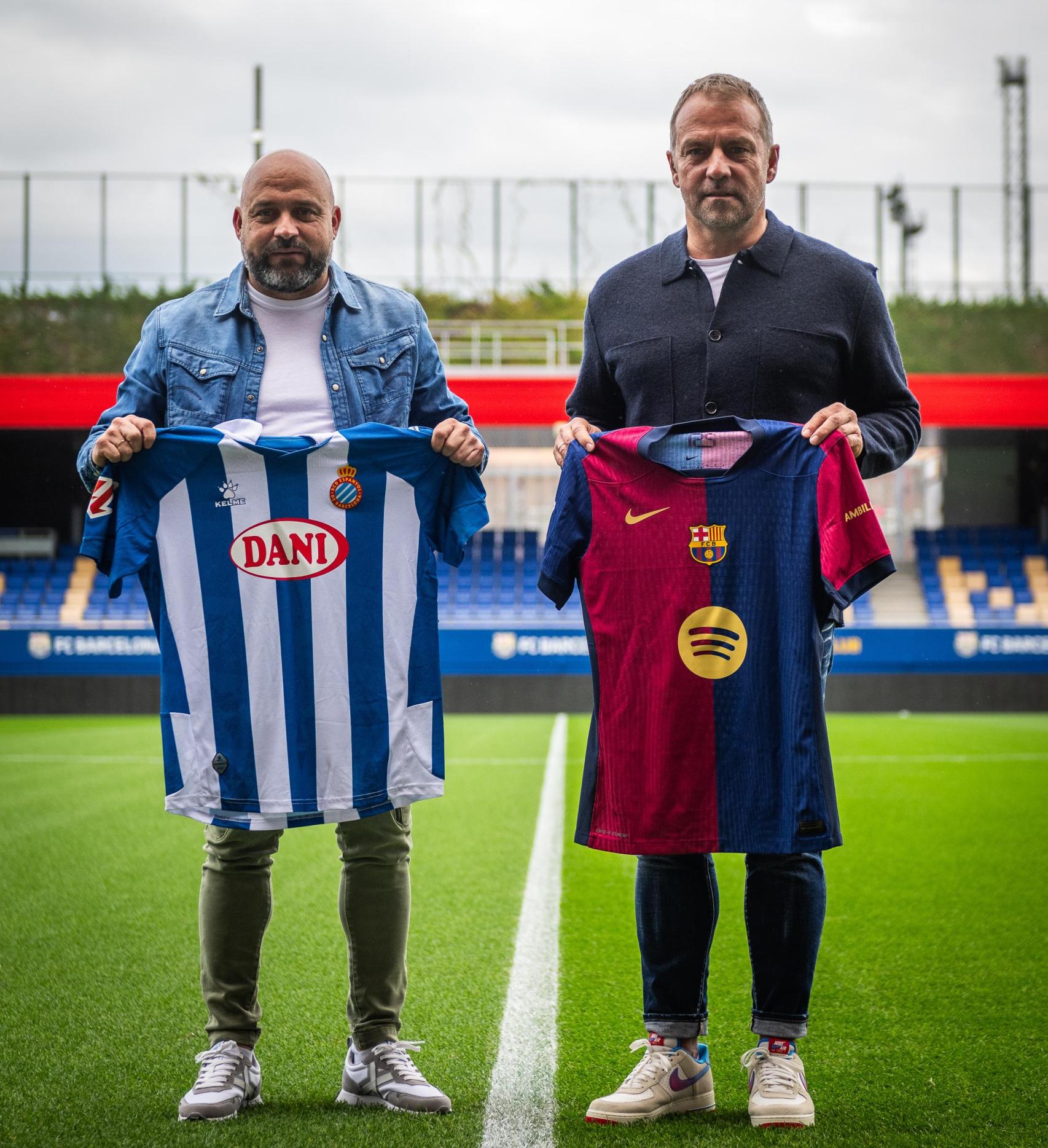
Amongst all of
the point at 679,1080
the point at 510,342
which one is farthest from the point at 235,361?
the point at 510,342

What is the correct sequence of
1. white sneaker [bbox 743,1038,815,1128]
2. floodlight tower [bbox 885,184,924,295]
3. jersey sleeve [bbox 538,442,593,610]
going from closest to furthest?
white sneaker [bbox 743,1038,815,1128]
jersey sleeve [bbox 538,442,593,610]
floodlight tower [bbox 885,184,924,295]

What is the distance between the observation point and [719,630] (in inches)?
74.7

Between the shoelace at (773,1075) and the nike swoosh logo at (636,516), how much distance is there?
0.87 m

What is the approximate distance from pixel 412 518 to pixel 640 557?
1.34ft

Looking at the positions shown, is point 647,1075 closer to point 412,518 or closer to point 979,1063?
point 979,1063

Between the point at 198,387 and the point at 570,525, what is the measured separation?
691mm

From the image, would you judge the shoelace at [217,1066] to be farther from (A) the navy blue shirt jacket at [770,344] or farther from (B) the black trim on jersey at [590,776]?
(A) the navy blue shirt jacket at [770,344]

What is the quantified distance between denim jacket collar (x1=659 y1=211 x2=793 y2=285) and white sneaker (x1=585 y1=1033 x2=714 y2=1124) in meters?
1.29

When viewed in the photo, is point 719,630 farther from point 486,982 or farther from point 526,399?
point 526,399

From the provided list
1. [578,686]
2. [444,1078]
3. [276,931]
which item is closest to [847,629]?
[578,686]

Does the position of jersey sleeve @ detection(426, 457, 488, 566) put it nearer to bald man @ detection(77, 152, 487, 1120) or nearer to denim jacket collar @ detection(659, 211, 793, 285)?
bald man @ detection(77, 152, 487, 1120)

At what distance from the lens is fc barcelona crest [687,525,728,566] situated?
6.28 feet

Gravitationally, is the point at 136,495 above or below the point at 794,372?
below

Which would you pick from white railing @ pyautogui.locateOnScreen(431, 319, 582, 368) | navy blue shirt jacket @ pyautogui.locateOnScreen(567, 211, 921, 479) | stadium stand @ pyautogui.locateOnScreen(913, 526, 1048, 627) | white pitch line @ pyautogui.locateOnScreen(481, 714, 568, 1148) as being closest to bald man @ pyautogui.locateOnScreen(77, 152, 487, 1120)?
white pitch line @ pyautogui.locateOnScreen(481, 714, 568, 1148)
